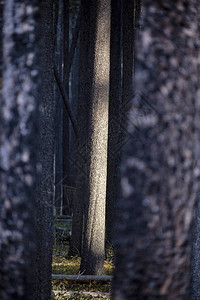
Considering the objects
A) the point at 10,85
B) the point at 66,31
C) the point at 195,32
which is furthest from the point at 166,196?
the point at 66,31

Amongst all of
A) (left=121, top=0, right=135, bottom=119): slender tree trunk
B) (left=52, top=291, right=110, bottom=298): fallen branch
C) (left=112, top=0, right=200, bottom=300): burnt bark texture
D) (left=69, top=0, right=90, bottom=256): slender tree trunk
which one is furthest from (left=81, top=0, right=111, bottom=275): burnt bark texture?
Answer: (left=112, top=0, right=200, bottom=300): burnt bark texture

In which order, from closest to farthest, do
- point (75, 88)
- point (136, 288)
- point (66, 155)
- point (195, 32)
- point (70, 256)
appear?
point (136, 288), point (195, 32), point (70, 256), point (66, 155), point (75, 88)

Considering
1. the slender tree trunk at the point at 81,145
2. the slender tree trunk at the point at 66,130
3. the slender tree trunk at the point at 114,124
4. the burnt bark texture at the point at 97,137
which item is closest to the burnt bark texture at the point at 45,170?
the burnt bark texture at the point at 97,137

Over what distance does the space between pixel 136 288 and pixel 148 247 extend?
10.4 inches

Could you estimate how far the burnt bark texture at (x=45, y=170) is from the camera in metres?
3.81

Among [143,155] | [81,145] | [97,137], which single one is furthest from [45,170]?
[81,145]

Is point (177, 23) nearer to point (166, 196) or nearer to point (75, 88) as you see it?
point (166, 196)

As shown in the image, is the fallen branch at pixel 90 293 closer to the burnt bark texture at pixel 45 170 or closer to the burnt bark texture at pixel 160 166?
the burnt bark texture at pixel 45 170

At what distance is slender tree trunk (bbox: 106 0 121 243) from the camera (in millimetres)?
9172

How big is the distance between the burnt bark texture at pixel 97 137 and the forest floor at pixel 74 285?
1.81ft

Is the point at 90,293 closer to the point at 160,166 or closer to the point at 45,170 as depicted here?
the point at 45,170

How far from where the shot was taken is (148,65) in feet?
7.08

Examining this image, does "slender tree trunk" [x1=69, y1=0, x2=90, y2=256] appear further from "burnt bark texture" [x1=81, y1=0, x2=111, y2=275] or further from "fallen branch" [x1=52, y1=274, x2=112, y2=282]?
"fallen branch" [x1=52, y1=274, x2=112, y2=282]

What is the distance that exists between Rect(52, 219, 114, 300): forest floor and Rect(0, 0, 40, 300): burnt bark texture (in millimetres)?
3149
